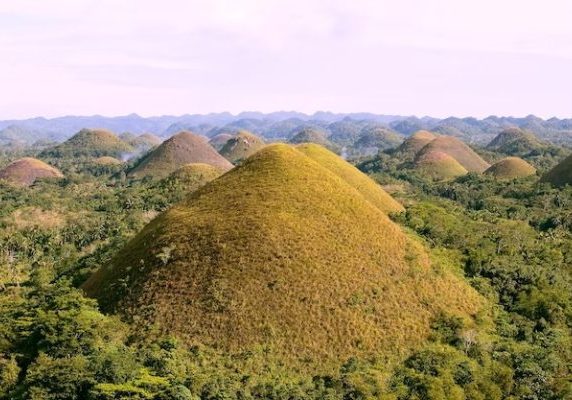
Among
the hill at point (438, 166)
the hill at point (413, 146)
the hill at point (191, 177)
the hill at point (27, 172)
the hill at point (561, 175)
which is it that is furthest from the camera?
the hill at point (413, 146)

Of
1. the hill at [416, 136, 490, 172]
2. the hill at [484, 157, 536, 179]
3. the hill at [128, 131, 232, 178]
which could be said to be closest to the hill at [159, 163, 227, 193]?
the hill at [128, 131, 232, 178]

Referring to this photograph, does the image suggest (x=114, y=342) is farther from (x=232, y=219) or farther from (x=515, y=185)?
(x=515, y=185)

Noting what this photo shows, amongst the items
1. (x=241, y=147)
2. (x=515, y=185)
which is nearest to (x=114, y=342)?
(x=515, y=185)

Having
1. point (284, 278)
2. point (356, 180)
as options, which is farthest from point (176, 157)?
point (284, 278)

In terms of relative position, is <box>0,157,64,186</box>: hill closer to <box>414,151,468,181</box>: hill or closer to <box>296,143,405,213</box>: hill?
<box>296,143,405,213</box>: hill

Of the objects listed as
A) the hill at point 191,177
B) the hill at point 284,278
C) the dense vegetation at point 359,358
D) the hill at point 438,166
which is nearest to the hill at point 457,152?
the hill at point 438,166

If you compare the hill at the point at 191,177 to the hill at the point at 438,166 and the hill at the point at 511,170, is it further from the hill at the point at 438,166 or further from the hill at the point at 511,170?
the hill at the point at 511,170

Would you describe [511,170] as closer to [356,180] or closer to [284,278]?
[356,180]
